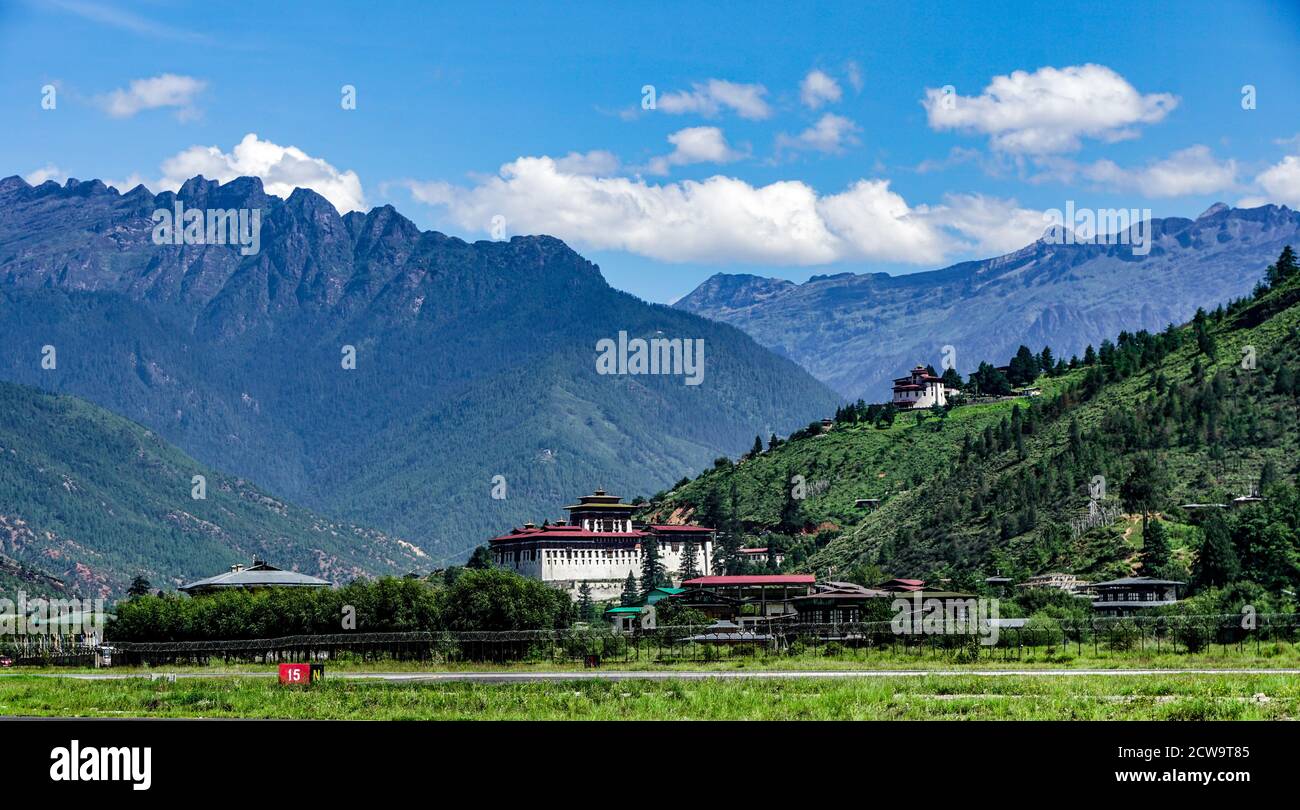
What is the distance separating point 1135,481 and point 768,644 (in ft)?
148

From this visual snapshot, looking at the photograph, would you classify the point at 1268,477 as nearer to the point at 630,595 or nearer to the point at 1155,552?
the point at 1155,552

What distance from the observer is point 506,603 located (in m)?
113

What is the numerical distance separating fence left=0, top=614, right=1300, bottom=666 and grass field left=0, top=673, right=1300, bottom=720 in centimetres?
1903

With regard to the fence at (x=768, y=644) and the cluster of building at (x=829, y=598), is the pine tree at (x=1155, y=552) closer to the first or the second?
the cluster of building at (x=829, y=598)

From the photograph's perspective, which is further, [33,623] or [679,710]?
[33,623]

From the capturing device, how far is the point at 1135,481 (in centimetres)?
13862

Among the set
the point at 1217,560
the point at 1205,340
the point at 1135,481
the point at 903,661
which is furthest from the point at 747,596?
the point at 903,661

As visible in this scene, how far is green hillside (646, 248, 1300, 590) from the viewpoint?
12325cm

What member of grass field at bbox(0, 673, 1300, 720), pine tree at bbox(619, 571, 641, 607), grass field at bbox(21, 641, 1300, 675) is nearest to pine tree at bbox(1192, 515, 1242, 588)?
grass field at bbox(21, 641, 1300, 675)

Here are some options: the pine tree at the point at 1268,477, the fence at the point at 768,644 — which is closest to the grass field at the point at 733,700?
the fence at the point at 768,644

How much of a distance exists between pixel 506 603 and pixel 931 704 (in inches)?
2377

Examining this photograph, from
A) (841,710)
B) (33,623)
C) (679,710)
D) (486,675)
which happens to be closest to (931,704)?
(841,710)

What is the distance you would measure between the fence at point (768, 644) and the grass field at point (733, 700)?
1903 centimetres
